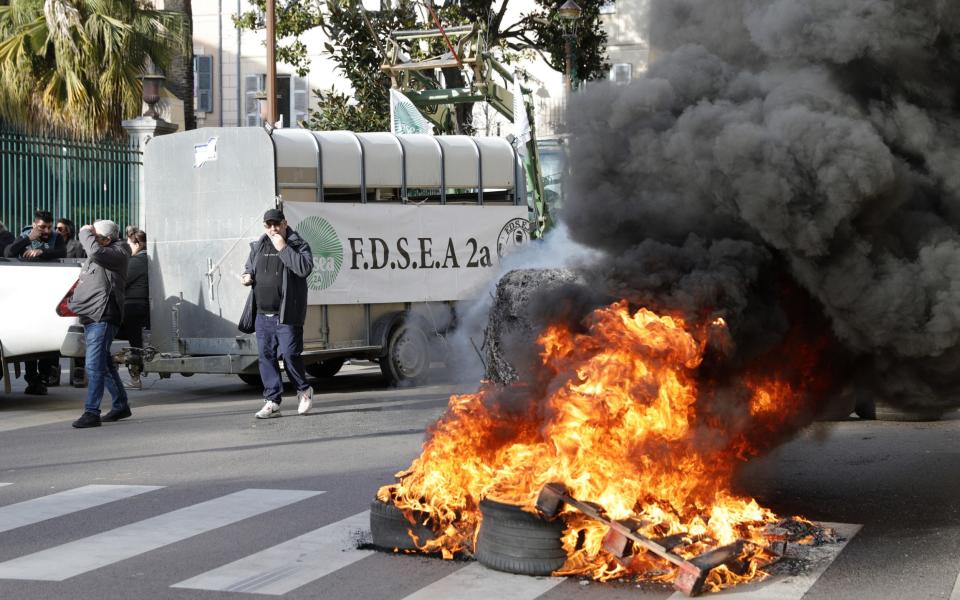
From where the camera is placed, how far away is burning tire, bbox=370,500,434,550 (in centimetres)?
616

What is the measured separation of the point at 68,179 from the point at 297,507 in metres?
12.8

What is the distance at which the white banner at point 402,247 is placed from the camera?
44.8 feet

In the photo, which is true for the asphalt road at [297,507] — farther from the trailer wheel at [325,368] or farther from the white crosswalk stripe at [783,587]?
the trailer wheel at [325,368]

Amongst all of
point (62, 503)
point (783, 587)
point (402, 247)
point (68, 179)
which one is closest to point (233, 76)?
point (68, 179)

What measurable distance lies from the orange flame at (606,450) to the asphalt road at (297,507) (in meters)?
0.25

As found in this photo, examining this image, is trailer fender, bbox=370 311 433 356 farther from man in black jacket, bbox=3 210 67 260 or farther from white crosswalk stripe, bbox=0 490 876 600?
white crosswalk stripe, bbox=0 490 876 600

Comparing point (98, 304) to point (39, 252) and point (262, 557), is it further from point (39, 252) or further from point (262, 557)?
point (262, 557)

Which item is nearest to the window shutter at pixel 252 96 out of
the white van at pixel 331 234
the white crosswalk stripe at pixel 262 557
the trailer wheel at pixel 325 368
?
the trailer wheel at pixel 325 368

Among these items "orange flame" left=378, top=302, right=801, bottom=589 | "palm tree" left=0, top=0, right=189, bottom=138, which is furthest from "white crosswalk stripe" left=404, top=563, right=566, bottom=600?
"palm tree" left=0, top=0, right=189, bottom=138

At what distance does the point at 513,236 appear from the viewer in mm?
15547

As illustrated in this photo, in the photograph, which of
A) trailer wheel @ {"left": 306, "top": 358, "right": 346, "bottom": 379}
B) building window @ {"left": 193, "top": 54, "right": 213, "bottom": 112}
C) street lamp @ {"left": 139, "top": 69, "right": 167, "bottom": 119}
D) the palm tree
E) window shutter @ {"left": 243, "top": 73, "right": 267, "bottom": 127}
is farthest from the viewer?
building window @ {"left": 193, "top": 54, "right": 213, "bottom": 112}

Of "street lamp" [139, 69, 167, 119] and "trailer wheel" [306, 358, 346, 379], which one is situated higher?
"street lamp" [139, 69, 167, 119]

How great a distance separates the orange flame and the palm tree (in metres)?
15.5

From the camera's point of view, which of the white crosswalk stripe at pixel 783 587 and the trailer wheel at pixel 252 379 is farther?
the trailer wheel at pixel 252 379
